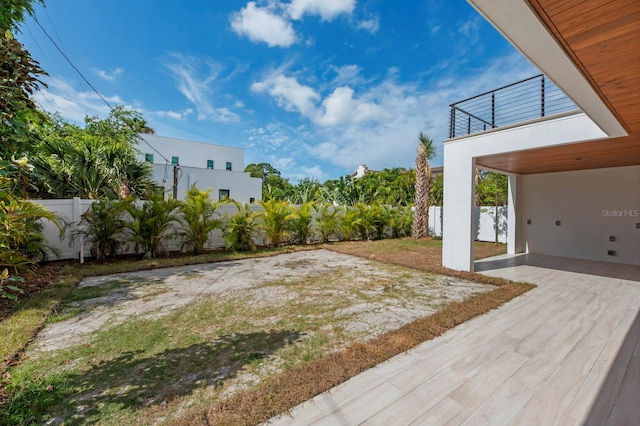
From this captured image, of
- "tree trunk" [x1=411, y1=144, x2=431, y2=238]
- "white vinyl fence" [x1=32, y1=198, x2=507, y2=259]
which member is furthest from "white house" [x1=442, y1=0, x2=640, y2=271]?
"tree trunk" [x1=411, y1=144, x2=431, y2=238]

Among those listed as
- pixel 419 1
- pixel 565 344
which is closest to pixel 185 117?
pixel 419 1

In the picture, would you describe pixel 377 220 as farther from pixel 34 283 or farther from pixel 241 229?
→ pixel 34 283

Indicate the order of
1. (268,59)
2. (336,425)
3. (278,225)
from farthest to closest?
(268,59), (278,225), (336,425)

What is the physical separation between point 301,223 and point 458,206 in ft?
20.1

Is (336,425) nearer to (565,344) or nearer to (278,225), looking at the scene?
(565,344)

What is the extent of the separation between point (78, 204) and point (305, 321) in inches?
292

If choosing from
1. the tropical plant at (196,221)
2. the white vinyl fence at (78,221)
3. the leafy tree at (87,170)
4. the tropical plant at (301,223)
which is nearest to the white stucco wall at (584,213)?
the white vinyl fence at (78,221)

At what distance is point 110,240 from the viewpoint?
23.5 feet

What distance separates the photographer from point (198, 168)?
1720 cm

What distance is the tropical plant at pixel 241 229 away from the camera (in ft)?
28.8

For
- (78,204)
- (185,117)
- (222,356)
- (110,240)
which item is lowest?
(222,356)

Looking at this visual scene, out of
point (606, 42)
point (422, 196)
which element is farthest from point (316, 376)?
point (422, 196)

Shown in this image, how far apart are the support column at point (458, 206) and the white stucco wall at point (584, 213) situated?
4.82m

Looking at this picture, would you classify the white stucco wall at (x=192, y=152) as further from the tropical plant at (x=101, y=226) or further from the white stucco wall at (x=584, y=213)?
the white stucco wall at (x=584, y=213)
